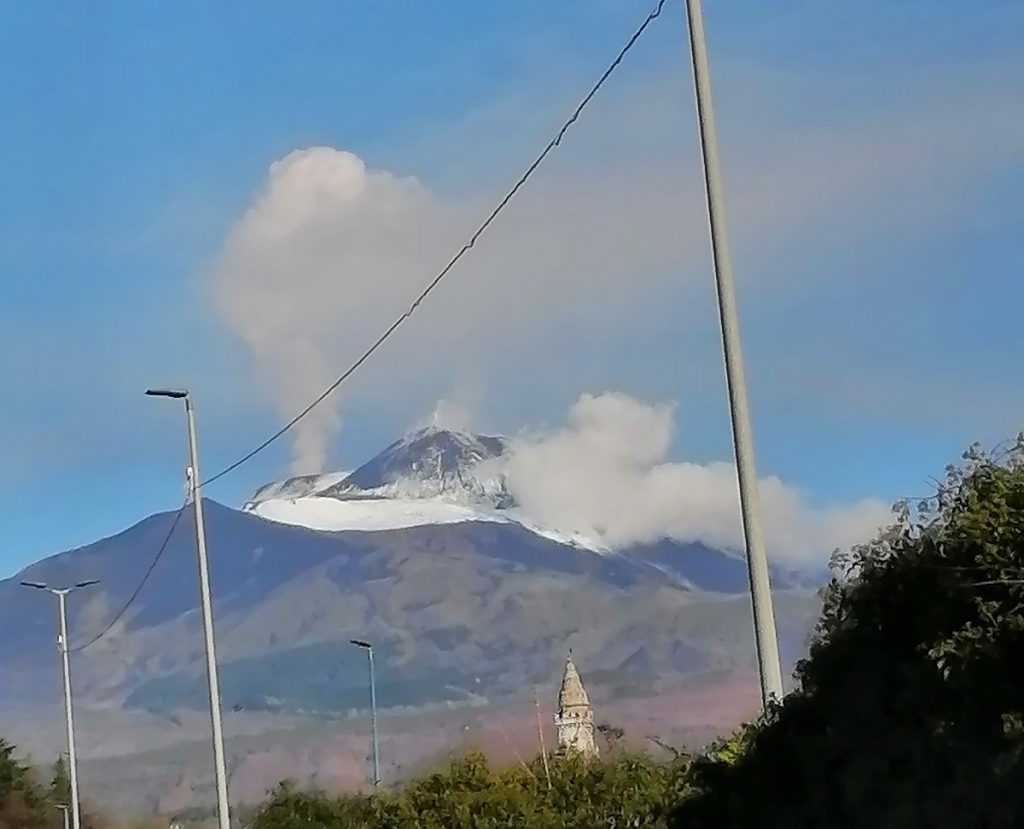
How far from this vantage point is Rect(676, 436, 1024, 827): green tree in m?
11.6

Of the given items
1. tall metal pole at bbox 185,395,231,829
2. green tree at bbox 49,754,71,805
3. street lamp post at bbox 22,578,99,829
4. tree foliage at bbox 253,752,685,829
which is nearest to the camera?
tree foliage at bbox 253,752,685,829

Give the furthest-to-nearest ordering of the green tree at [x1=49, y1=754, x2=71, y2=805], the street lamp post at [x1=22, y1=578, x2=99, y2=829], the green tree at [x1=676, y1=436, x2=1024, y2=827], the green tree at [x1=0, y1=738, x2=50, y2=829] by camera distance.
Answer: the green tree at [x1=49, y1=754, x2=71, y2=805] < the green tree at [x1=0, y1=738, x2=50, y2=829] < the street lamp post at [x1=22, y1=578, x2=99, y2=829] < the green tree at [x1=676, y1=436, x2=1024, y2=827]

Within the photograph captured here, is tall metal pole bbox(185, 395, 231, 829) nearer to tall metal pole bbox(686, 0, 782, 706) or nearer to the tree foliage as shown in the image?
the tree foliage

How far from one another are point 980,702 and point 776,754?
3.48m

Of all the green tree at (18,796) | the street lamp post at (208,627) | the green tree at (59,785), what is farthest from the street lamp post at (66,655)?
the green tree at (59,785)

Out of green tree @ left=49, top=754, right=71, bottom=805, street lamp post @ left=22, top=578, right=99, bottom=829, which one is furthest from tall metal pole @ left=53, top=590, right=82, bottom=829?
green tree @ left=49, top=754, right=71, bottom=805

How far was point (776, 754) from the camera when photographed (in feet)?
49.0

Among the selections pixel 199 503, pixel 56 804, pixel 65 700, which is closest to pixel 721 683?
pixel 56 804

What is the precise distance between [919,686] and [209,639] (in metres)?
23.5

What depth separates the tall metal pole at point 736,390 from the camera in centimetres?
1489

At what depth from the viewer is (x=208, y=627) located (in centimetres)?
3494

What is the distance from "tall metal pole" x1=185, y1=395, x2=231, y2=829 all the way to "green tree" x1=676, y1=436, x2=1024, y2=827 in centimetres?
1962

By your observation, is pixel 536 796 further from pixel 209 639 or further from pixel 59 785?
pixel 59 785

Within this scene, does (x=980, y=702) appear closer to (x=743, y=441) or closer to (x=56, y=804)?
(x=743, y=441)
